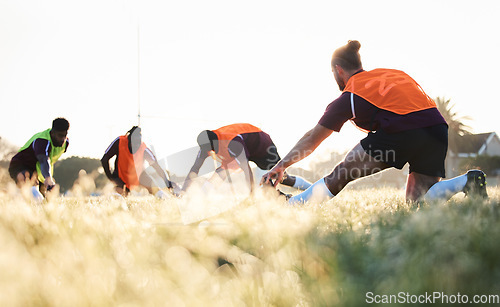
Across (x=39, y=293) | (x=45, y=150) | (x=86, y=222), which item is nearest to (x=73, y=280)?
(x=39, y=293)

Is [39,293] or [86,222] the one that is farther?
[86,222]

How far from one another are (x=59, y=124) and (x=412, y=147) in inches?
232

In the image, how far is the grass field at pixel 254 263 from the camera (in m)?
1.01

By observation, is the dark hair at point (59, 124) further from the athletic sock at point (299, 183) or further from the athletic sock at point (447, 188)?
the athletic sock at point (447, 188)

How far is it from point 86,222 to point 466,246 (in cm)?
178

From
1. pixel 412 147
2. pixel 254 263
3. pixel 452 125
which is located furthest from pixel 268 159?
pixel 452 125

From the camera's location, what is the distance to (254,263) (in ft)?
→ 4.56

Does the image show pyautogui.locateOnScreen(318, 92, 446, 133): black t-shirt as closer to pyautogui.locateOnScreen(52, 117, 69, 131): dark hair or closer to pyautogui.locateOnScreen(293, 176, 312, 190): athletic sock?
pyautogui.locateOnScreen(293, 176, 312, 190): athletic sock

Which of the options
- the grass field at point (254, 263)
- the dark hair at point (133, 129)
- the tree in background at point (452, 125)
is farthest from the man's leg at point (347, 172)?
the tree in background at point (452, 125)

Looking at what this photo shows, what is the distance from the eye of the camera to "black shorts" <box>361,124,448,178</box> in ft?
11.4

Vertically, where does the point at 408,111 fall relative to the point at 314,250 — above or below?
above

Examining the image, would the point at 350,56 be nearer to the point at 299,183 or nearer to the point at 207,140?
the point at 207,140

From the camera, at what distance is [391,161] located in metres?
3.58

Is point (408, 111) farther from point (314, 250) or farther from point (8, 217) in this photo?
point (8, 217)
